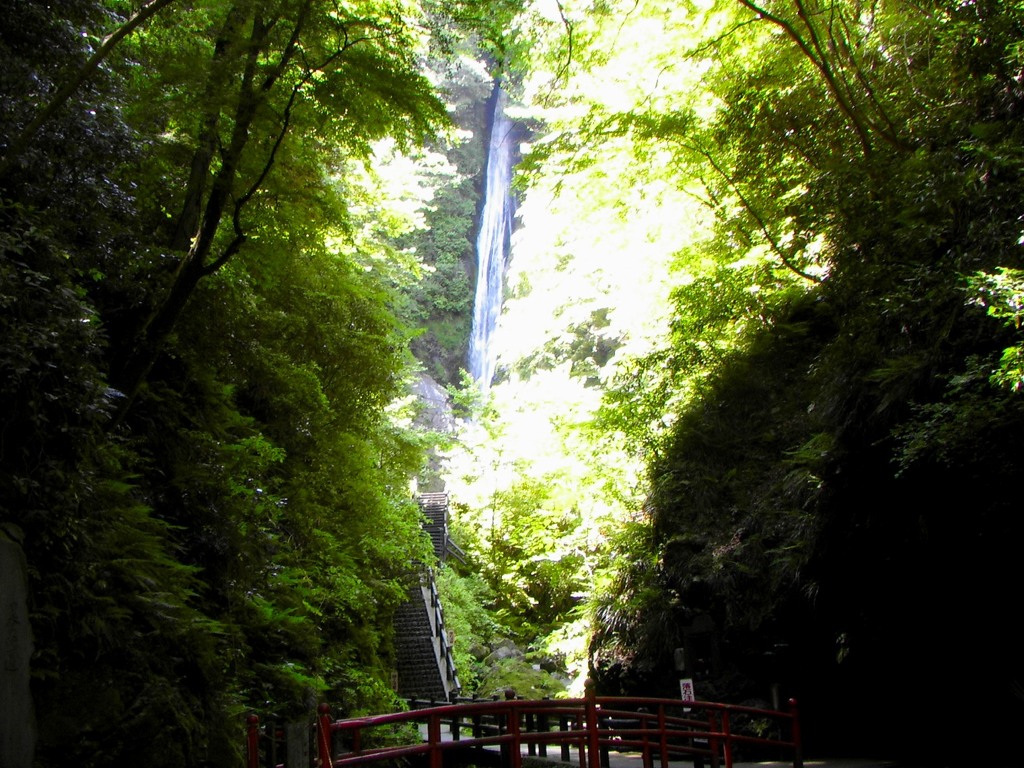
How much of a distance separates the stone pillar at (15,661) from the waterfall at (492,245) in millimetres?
27905

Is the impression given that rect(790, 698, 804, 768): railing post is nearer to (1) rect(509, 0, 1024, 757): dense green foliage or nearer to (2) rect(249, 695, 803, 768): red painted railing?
(2) rect(249, 695, 803, 768): red painted railing

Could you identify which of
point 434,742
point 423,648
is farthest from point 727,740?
point 423,648

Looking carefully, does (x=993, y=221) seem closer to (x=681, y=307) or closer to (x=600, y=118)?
(x=681, y=307)

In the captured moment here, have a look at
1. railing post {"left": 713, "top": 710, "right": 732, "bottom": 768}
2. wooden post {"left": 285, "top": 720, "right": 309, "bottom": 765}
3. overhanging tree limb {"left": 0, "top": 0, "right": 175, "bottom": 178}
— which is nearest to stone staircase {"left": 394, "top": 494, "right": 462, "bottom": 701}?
railing post {"left": 713, "top": 710, "right": 732, "bottom": 768}

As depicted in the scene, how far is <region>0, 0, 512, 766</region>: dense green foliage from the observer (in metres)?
5.84

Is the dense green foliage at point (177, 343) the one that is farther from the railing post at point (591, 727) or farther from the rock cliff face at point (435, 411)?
the rock cliff face at point (435, 411)

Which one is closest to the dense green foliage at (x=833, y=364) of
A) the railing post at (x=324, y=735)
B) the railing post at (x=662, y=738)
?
the railing post at (x=662, y=738)

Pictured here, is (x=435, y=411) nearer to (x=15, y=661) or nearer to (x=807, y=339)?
(x=807, y=339)

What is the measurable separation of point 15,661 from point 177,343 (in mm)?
4943

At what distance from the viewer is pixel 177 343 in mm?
9609

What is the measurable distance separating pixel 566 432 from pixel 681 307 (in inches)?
178

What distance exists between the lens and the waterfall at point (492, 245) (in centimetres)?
3534

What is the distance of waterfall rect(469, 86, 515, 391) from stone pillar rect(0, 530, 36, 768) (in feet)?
91.6

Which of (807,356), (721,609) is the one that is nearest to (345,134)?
(807,356)
